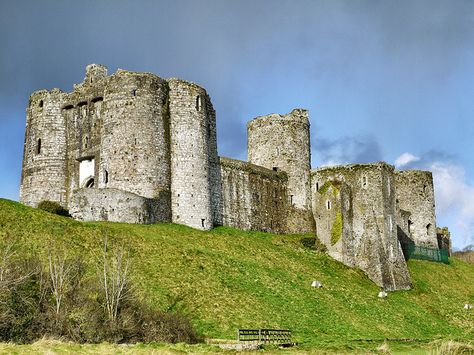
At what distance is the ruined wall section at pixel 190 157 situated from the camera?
5066 cm

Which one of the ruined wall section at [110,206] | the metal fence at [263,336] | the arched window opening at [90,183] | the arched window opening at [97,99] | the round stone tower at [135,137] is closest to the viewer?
the metal fence at [263,336]

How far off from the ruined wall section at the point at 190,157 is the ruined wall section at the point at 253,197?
248cm

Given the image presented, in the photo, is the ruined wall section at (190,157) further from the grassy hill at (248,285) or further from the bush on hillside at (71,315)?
the bush on hillside at (71,315)

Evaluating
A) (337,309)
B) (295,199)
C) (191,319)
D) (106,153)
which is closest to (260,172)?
(295,199)

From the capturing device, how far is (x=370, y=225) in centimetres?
5500

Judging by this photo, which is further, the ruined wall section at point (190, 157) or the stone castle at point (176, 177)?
the ruined wall section at point (190, 157)

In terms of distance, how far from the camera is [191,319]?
1351 inches

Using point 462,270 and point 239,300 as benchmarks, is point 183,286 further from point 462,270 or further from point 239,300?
point 462,270

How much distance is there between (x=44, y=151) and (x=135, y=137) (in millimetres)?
7356

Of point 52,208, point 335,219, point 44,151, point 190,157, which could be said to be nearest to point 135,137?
point 190,157

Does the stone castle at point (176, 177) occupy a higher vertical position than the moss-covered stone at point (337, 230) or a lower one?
higher

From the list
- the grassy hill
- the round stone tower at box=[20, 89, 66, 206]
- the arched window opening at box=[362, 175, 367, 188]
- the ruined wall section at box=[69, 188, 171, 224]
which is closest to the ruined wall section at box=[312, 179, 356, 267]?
the arched window opening at box=[362, 175, 367, 188]

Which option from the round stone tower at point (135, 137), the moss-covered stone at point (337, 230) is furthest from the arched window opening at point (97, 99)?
the moss-covered stone at point (337, 230)

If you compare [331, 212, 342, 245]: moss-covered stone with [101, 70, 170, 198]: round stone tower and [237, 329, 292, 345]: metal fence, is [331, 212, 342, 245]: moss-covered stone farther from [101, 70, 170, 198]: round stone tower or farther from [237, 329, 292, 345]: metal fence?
[237, 329, 292, 345]: metal fence
